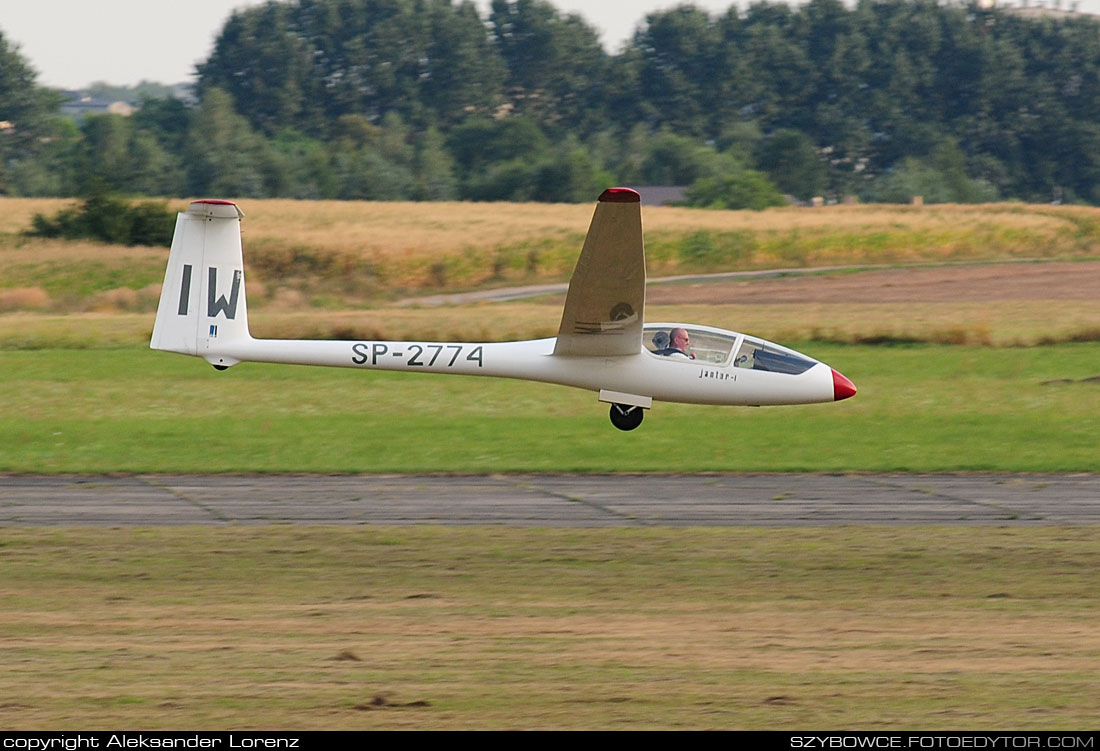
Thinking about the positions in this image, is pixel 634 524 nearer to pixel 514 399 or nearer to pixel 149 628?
pixel 149 628

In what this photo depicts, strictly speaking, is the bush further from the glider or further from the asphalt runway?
the glider

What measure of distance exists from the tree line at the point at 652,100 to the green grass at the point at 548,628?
89.5 meters

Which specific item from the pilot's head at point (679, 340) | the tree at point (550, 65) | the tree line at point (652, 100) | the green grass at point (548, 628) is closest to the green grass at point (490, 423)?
the green grass at point (548, 628)

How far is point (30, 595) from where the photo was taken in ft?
53.4

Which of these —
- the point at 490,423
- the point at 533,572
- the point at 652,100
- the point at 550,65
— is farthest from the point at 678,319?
the point at 550,65

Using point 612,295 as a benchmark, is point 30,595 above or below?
below

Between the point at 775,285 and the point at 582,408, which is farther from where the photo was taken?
the point at 775,285

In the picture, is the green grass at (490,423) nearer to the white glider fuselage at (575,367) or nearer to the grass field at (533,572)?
the grass field at (533,572)

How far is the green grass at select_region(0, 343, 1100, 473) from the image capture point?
27.6 metres

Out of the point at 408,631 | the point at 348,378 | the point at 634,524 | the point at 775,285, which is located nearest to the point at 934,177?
the point at 775,285

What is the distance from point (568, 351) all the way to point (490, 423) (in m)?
11.8

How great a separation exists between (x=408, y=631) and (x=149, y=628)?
2.68m

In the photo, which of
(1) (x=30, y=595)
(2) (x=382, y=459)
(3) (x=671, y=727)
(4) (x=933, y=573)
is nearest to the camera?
(3) (x=671, y=727)

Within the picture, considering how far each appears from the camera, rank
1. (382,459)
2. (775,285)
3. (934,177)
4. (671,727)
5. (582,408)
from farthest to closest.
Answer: (934,177) < (775,285) < (582,408) < (382,459) < (671,727)
